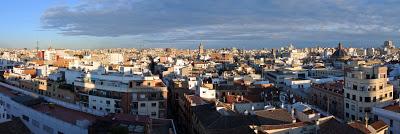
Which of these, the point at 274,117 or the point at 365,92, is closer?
the point at 274,117

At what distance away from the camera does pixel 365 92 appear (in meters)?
39.8

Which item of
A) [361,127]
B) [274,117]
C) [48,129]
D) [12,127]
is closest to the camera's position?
[361,127]

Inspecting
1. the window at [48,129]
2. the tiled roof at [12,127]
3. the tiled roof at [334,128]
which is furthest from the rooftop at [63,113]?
the tiled roof at [334,128]

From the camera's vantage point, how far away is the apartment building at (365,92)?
39688mm

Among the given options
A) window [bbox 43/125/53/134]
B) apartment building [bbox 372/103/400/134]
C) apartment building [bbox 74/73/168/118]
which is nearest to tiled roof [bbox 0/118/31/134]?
window [bbox 43/125/53/134]

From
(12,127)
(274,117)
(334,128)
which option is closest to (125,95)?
(12,127)

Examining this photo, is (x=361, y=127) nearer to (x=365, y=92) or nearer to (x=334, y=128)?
(x=334, y=128)

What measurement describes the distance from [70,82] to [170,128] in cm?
2623

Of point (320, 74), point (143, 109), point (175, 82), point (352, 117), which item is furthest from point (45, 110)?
point (320, 74)

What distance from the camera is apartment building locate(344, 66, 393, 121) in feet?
130

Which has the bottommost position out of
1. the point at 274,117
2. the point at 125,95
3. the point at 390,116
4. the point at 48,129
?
the point at 48,129

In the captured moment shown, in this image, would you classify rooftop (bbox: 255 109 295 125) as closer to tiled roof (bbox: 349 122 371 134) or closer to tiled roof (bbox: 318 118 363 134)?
tiled roof (bbox: 318 118 363 134)

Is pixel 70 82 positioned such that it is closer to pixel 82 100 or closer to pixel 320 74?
pixel 82 100

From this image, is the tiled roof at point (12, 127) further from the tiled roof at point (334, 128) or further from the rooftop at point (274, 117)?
the tiled roof at point (334, 128)
